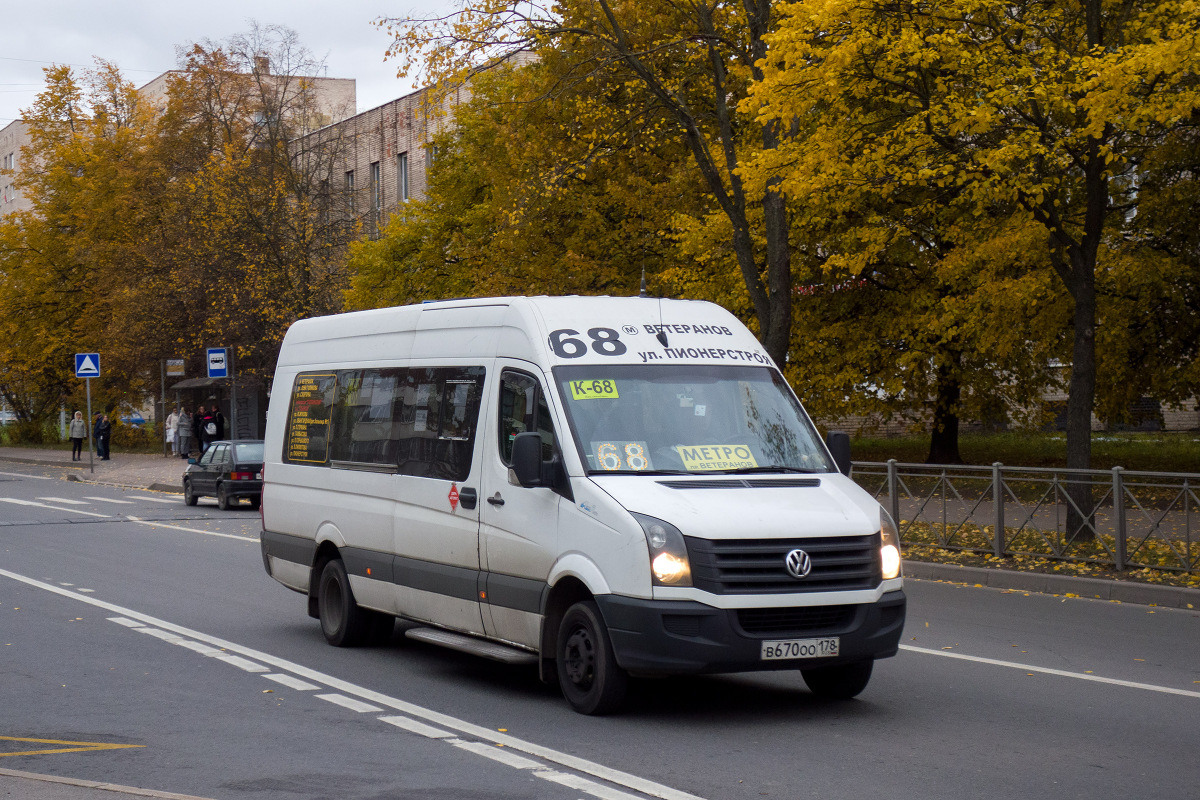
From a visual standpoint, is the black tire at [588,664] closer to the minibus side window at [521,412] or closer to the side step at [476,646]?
the side step at [476,646]

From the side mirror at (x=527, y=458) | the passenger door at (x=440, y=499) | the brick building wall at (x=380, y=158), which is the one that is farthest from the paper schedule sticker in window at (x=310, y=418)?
the brick building wall at (x=380, y=158)

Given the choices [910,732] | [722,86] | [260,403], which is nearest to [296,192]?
[260,403]

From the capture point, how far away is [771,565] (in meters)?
7.16

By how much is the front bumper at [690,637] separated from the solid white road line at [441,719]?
74 cm

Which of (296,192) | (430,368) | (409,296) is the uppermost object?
(296,192)

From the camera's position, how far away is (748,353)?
8.75 meters

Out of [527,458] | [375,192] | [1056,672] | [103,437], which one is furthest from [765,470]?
[375,192]

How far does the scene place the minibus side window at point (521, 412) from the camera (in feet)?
26.3

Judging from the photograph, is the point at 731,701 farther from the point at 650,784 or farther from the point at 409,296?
the point at 409,296

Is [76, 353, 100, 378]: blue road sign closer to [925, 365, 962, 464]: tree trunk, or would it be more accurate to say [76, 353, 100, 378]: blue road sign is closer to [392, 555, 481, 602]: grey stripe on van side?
[925, 365, 962, 464]: tree trunk

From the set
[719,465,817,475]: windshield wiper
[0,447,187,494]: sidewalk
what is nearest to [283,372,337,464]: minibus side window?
[719,465,817,475]: windshield wiper

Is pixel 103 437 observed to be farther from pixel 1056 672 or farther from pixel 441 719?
pixel 1056 672

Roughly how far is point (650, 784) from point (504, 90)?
2852cm

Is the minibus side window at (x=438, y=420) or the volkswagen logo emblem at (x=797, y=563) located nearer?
the volkswagen logo emblem at (x=797, y=563)
